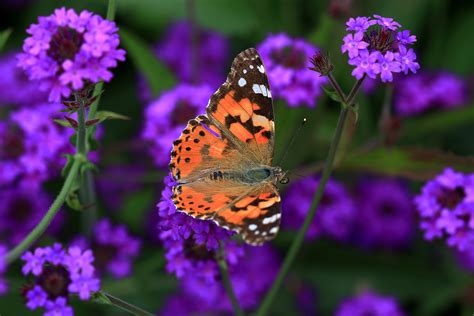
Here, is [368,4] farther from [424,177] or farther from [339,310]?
[339,310]

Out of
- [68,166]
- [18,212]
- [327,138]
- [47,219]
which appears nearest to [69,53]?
[68,166]

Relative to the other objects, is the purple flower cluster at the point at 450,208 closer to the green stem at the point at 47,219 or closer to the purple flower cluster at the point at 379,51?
the purple flower cluster at the point at 379,51

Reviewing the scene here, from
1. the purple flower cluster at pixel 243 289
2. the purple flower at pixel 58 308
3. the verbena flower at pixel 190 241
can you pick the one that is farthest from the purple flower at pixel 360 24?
the purple flower cluster at pixel 243 289

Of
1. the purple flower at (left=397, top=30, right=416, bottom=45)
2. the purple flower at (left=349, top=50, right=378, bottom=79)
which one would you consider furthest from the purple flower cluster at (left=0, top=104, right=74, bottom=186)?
the purple flower at (left=397, top=30, right=416, bottom=45)

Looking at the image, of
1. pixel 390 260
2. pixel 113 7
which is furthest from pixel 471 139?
pixel 113 7

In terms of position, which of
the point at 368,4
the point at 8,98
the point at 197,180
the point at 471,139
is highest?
the point at 368,4

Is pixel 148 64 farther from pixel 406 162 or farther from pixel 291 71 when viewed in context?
pixel 406 162
